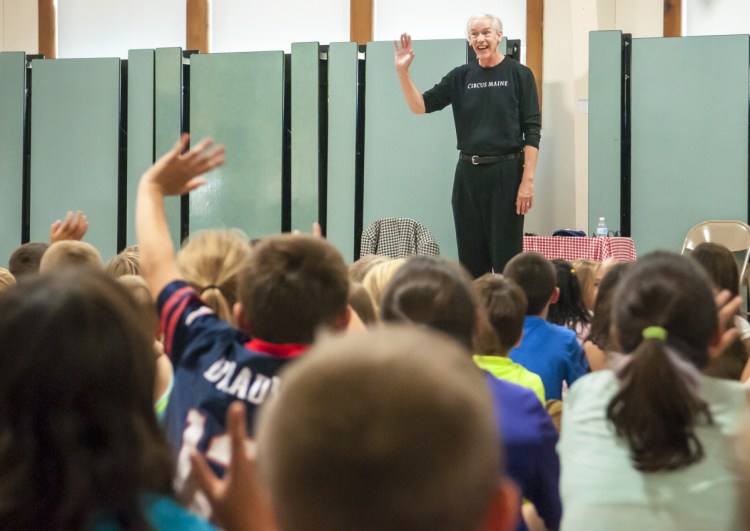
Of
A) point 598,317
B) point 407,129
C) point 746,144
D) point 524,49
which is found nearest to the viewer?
point 598,317

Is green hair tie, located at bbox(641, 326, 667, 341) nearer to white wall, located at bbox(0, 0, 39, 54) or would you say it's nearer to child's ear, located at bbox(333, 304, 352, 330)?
child's ear, located at bbox(333, 304, 352, 330)

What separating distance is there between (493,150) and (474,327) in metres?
3.75

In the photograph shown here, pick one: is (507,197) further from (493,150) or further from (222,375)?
(222,375)

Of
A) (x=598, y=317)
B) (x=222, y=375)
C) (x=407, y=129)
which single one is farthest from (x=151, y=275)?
(x=407, y=129)

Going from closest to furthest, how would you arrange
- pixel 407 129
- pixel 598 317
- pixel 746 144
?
pixel 598 317, pixel 746 144, pixel 407 129

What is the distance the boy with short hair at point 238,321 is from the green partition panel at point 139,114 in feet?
19.2

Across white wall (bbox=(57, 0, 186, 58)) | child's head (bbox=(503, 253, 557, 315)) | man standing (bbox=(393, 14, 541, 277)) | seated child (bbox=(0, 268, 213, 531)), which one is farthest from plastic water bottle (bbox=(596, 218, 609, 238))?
seated child (bbox=(0, 268, 213, 531))

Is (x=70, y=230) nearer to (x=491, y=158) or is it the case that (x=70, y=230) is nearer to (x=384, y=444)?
(x=491, y=158)

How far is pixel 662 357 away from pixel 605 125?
5.47 metres

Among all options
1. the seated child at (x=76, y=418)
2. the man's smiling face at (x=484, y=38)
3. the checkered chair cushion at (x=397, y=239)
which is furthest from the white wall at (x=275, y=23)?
the seated child at (x=76, y=418)

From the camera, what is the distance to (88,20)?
828 cm

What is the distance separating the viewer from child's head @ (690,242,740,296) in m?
2.95

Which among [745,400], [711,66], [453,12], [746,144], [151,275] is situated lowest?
[745,400]

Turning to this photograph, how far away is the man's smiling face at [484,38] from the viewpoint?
5469 millimetres
